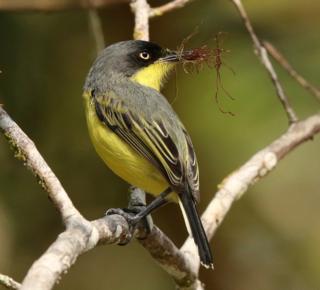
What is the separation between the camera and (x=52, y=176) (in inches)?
136

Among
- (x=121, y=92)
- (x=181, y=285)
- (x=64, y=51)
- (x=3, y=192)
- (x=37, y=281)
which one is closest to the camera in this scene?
(x=37, y=281)

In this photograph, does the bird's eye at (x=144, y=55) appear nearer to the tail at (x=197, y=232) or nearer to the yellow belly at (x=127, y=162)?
the yellow belly at (x=127, y=162)

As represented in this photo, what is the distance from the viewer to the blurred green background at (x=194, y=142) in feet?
21.0

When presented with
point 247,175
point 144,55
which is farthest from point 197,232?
point 144,55

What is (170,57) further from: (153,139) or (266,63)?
(153,139)

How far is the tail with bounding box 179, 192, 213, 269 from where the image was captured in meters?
4.12

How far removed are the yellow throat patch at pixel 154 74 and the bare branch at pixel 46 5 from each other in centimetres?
99

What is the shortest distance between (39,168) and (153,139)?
1.25m

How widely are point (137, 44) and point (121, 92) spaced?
0.34 metres

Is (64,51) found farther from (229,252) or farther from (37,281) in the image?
(37,281)

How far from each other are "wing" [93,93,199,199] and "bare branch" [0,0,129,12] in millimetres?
1355

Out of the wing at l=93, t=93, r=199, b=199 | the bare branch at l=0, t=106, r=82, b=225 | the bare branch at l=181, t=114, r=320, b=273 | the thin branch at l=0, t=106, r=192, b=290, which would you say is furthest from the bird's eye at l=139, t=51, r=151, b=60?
the bare branch at l=0, t=106, r=82, b=225

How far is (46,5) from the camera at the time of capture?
5992 mm

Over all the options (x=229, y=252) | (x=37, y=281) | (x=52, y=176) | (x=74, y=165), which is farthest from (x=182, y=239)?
(x=37, y=281)
